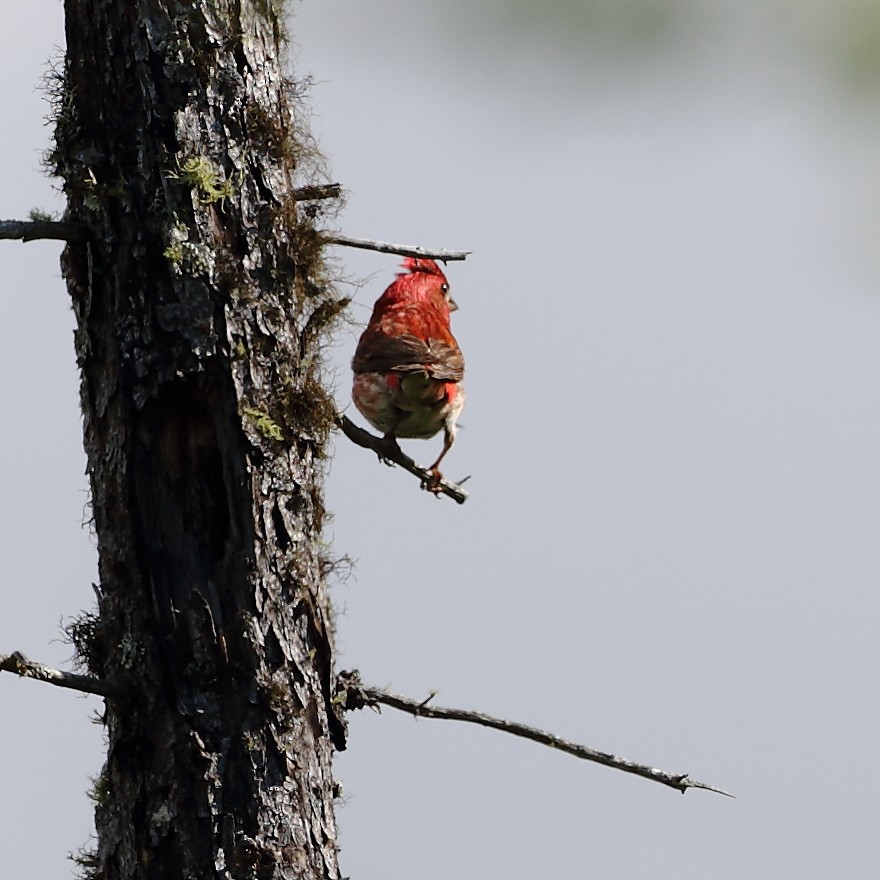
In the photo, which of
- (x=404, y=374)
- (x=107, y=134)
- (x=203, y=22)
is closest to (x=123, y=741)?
(x=107, y=134)

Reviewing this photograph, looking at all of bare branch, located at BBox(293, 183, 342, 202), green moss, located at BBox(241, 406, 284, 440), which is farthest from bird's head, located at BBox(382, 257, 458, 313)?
green moss, located at BBox(241, 406, 284, 440)

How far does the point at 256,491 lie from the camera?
11.3 feet

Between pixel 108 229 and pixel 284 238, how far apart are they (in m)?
0.49

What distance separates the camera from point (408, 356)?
222 inches

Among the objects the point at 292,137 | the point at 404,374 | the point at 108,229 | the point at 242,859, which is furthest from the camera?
the point at 404,374

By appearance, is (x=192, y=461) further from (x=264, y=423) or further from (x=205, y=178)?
(x=205, y=178)

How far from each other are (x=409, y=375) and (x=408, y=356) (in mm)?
101

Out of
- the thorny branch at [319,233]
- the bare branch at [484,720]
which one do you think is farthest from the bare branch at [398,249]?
the bare branch at [484,720]

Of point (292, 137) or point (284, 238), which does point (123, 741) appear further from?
point (292, 137)

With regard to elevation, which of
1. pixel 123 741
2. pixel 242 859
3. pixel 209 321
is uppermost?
pixel 209 321

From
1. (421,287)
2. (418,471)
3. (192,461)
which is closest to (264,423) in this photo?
(192,461)

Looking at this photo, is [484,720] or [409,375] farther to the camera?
[409,375]

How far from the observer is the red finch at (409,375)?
5633 millimetres

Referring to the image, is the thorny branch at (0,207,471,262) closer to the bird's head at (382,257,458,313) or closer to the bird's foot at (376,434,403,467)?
the bird's foot at (376,434,403,467)
